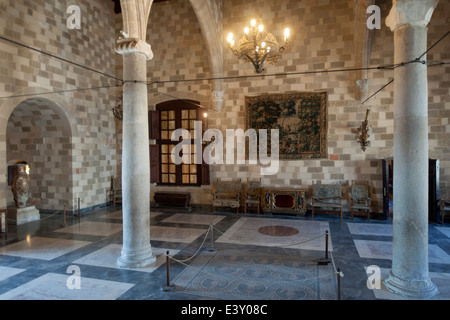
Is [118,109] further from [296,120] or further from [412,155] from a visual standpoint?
[412,155]

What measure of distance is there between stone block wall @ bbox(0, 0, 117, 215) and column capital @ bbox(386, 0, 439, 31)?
25.9 feet

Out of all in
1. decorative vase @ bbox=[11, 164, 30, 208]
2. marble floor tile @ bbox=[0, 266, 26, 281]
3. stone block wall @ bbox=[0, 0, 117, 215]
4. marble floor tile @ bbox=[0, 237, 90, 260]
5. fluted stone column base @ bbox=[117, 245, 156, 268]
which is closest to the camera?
marble floor tile @ bbox=[0, 266, 26, 281]

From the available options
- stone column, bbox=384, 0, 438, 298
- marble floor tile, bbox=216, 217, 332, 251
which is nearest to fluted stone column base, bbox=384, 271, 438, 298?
stone column, bbox=384, 0, 438, 298

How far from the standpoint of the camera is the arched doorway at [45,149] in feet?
29.1

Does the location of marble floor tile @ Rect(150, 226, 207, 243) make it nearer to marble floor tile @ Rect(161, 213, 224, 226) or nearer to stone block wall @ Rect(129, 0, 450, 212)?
marble floor tile @ Rect(161, 213, 224, 226)

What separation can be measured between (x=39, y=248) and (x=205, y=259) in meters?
3.34

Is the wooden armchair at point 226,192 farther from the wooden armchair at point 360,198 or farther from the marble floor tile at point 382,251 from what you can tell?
the marble floor tile at point 382,251

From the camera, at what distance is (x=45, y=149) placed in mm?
9203

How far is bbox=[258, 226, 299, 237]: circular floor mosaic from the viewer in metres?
6.92

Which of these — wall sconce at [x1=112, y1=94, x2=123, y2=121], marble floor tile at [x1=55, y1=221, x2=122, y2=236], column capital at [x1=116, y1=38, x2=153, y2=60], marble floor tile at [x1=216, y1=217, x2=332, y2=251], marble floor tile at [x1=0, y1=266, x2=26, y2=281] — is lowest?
marble floor tile at [x1=0, y1=266, x2=26, y2=281]

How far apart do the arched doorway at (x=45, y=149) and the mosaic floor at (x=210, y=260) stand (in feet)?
4.12

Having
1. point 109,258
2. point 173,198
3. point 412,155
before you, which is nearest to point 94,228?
point 109,258

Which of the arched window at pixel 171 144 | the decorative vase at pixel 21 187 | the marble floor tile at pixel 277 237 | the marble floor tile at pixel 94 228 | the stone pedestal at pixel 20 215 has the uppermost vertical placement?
the arched window at pixel 171 144

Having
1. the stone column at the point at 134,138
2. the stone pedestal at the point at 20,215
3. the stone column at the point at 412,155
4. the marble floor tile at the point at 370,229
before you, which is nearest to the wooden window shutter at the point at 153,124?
the stone pedestal at the point at 20,215
